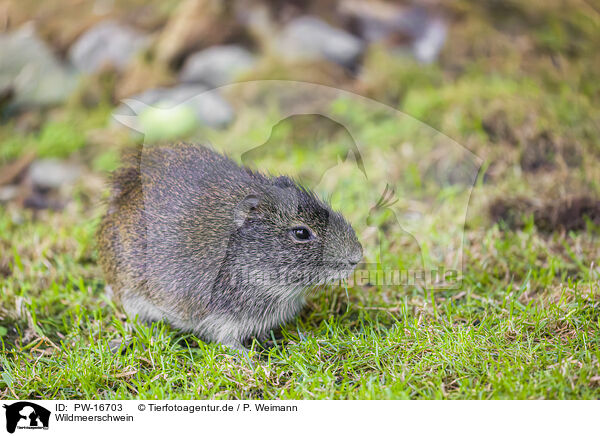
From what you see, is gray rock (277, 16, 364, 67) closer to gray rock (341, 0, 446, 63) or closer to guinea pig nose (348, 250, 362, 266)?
gray rock (341, 0, 446, 63)

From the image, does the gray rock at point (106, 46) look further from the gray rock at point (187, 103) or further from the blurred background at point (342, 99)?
the gray rock at point (187, 103)

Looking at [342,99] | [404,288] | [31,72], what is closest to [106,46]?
[31,72]

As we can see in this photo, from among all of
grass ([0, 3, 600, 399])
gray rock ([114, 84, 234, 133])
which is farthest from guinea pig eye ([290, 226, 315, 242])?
gray rock ([114, 84, 234, 133])

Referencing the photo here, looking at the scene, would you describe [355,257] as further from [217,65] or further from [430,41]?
[430,41]

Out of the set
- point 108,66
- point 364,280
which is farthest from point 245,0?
point 364,280

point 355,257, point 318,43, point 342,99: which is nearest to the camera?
point 355,257
